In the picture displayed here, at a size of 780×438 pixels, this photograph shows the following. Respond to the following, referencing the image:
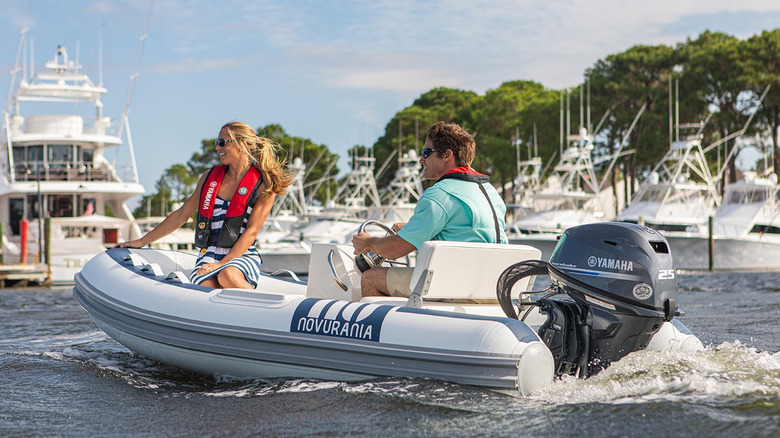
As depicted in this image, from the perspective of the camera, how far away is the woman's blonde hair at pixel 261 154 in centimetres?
566

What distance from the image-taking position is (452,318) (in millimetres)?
4230

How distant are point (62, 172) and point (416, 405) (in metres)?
22.4

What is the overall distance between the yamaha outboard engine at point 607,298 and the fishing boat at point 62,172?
2014cm

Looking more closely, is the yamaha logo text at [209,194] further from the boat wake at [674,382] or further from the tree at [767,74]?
the tree at [767,74]

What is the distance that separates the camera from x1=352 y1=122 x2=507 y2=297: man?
4.59 m

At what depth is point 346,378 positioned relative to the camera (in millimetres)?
4484

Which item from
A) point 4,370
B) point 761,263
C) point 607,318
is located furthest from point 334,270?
point 761,263

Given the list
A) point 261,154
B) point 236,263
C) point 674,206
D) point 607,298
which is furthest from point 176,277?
point 674,206

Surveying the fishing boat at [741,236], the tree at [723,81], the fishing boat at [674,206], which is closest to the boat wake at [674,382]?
the fishing boat at [741,236]

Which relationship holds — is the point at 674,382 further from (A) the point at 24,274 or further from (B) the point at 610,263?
(A) the point at 24,274

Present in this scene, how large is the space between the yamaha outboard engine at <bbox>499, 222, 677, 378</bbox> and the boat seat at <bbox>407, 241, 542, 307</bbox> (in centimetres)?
43

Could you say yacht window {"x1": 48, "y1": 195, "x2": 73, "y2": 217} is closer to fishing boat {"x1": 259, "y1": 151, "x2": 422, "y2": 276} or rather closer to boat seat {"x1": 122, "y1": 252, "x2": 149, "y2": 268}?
fishing boat {"x1": 259, "y1": 151, "x2": 422, "y2": 276}

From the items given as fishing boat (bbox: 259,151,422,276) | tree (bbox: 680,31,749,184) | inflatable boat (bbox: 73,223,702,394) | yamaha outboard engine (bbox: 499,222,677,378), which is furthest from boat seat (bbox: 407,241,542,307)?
tree (bbox: 680,31,749,184)

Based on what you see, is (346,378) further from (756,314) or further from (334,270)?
A: (756,314)
